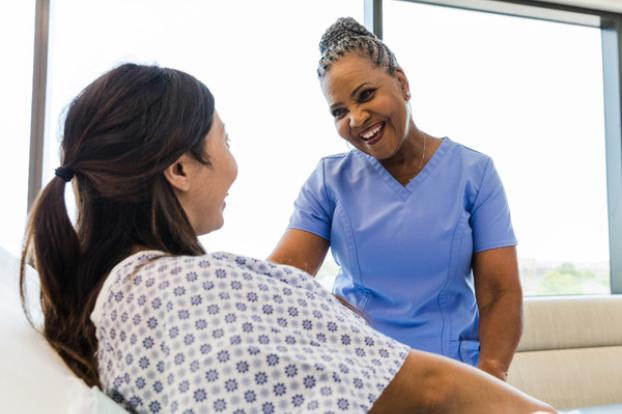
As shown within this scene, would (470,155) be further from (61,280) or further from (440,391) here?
(61,280)

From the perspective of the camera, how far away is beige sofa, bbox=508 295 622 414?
104 inches

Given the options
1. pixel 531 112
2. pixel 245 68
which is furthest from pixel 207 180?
pixel 531 112

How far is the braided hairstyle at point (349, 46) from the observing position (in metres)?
1.31

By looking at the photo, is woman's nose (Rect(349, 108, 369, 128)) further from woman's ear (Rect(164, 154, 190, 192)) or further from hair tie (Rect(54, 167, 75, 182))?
hair tie (Rect(54, 167, 75, 182))

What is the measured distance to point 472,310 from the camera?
4.32 ft

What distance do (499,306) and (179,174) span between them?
740 mm

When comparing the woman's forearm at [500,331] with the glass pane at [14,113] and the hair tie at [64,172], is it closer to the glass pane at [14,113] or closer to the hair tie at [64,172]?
the hair tie at [64,172]

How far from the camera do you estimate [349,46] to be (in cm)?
131

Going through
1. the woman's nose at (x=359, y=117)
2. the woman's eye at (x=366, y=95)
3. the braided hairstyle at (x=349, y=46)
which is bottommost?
the woman's nose at (x=359, y=117)

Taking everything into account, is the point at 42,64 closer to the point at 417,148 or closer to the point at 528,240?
the point at 417,148

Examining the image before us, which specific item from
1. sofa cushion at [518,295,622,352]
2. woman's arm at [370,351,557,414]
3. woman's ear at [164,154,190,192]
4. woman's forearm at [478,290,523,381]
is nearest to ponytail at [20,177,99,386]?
woman's ear at [164,154,190,192]

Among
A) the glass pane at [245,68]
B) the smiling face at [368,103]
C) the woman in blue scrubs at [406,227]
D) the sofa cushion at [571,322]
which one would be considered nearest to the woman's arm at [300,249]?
the woman in blue scrubs at [406,227]

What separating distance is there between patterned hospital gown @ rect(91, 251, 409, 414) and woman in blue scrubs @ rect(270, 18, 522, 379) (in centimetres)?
54

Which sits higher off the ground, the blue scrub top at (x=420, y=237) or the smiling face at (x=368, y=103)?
the smiling face at (x=368, y=103)
